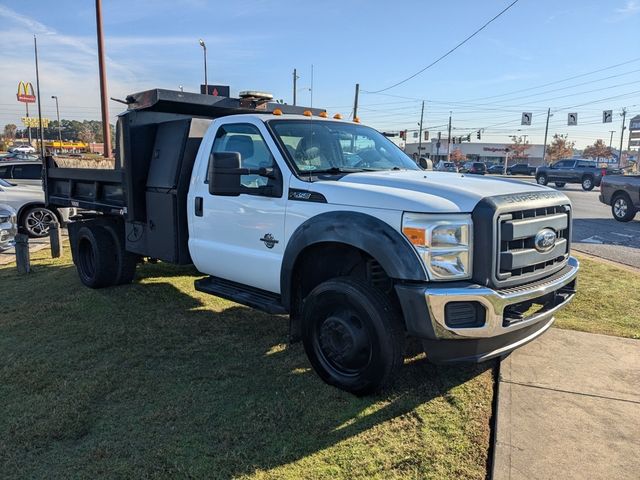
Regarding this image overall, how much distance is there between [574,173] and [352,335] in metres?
32.6

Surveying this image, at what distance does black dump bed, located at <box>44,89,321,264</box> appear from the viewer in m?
5.26

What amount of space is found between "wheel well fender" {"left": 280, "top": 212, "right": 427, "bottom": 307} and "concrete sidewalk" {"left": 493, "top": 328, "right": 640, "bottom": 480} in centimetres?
115

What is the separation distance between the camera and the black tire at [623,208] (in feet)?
47.4

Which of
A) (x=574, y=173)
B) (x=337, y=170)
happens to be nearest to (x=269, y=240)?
(x=337, y=170)

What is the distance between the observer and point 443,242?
3244 millimetres

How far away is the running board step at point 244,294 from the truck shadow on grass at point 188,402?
0.47m

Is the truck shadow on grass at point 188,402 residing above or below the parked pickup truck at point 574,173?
below

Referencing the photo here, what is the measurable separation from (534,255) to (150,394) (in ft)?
9.53

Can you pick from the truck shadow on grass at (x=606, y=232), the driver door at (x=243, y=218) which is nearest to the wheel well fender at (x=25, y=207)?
the driver door at (x=243, y=218)

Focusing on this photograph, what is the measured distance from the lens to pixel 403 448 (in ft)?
10.2

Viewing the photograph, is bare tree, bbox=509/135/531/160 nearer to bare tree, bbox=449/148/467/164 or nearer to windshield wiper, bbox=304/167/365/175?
bare tree, bbox=449/148/467/164

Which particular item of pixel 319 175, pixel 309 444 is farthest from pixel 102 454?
pixel 319 175

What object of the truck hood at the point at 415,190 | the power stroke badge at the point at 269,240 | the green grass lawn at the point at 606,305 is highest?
the truck hood at the point at 415,190

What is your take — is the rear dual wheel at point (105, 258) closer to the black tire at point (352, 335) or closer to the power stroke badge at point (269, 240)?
the power stroke badge at point (269, 240)
